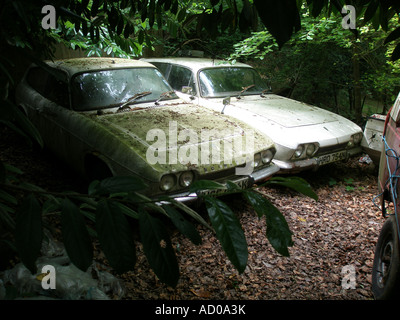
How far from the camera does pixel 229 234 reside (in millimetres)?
831

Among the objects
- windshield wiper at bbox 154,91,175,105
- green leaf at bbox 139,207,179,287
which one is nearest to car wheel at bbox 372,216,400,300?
green leaf at bbox 139,207,179,287

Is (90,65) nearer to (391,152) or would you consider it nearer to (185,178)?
(185,178)

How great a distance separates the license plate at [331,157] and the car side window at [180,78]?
2285 mm

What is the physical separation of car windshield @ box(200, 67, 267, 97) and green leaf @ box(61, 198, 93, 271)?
15.0 feet

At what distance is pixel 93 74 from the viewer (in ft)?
13.6

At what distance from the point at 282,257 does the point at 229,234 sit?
2640mm

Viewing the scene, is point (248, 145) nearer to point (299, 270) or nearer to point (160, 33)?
point (299, 270)

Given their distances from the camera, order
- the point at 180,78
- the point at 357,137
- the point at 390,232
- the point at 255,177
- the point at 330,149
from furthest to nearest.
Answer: the point at 180,78 → the point at 357,137 → the point at 330,149 → the point at 255,177 → the point at 390,232

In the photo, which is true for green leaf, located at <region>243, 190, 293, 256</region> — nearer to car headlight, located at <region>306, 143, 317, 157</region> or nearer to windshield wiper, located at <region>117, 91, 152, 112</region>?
windshield wiper, located at <region>117, 91, 152, 112</region>

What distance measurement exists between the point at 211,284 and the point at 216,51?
7.64 m

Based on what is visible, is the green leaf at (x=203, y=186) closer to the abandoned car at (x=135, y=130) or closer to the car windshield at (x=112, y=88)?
the abandoned car at (x=135, y=130)

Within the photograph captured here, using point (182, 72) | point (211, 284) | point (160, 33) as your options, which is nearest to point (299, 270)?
point (211, 284)

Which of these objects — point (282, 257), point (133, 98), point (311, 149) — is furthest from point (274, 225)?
point (311, 149)

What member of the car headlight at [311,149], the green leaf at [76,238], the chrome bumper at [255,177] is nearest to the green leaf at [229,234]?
the green leaf at [76,238]
